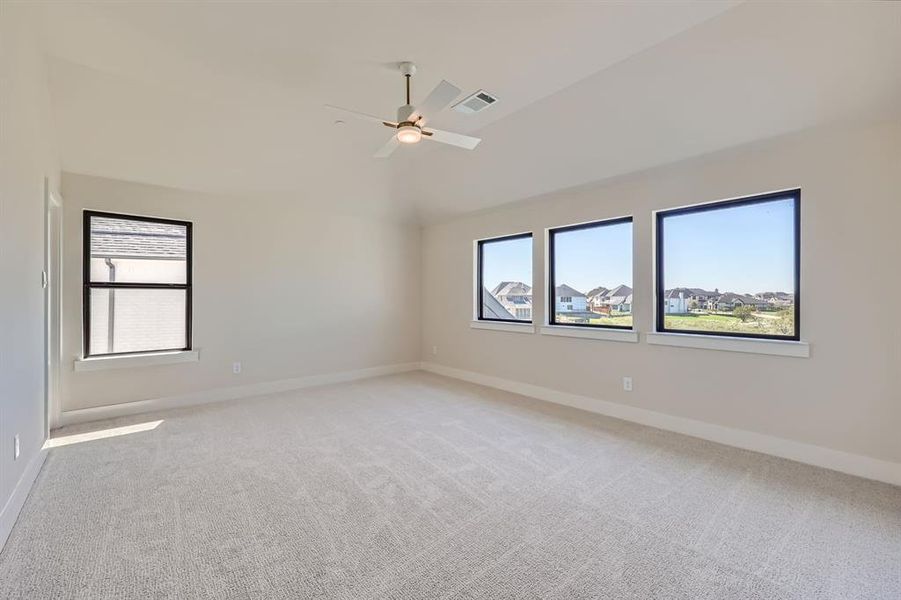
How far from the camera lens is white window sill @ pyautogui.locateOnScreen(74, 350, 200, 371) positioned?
397cm

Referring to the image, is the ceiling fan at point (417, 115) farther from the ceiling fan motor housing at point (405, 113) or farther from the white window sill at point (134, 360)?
the white window sill at point (134, 360)

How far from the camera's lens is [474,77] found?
310cm

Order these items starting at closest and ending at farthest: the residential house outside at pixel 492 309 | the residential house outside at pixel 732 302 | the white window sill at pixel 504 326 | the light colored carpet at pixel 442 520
A: the light colored carpet at pixel 442 520, the residential house outside at pixel 732 302, the white window sill at pixel 504 326, the residential house outside at pixel 492 309

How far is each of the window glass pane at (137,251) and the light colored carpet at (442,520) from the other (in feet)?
5.75

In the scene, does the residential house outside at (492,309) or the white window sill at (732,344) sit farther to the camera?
the residential house outside at (492,309)

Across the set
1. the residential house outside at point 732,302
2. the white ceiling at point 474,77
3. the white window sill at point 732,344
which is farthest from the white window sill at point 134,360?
the residential house outside at point 732,302

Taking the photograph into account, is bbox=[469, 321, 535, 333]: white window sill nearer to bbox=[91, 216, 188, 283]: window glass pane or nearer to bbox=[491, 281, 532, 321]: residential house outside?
bbox=[491, 281, 532, 321]: residential house outside

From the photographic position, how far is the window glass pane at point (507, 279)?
5.35m

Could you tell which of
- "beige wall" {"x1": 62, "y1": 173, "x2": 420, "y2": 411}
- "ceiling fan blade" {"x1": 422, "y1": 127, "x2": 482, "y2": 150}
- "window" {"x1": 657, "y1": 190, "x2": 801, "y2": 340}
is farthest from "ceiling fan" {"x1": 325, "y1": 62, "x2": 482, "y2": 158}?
"beige wall" {"x1": 62, "y1": 173, "x2": 420, "y2": 411}

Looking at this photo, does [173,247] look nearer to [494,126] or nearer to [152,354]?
[152,354]

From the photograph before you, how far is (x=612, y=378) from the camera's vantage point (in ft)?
13.8

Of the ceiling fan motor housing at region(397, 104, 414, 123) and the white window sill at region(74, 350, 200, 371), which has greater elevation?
the ceiling fan motor housing at region(397, 104, 414, 123)

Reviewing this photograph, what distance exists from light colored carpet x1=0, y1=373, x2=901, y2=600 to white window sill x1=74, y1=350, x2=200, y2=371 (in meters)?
0.95

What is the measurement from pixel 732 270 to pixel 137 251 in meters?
6.05
